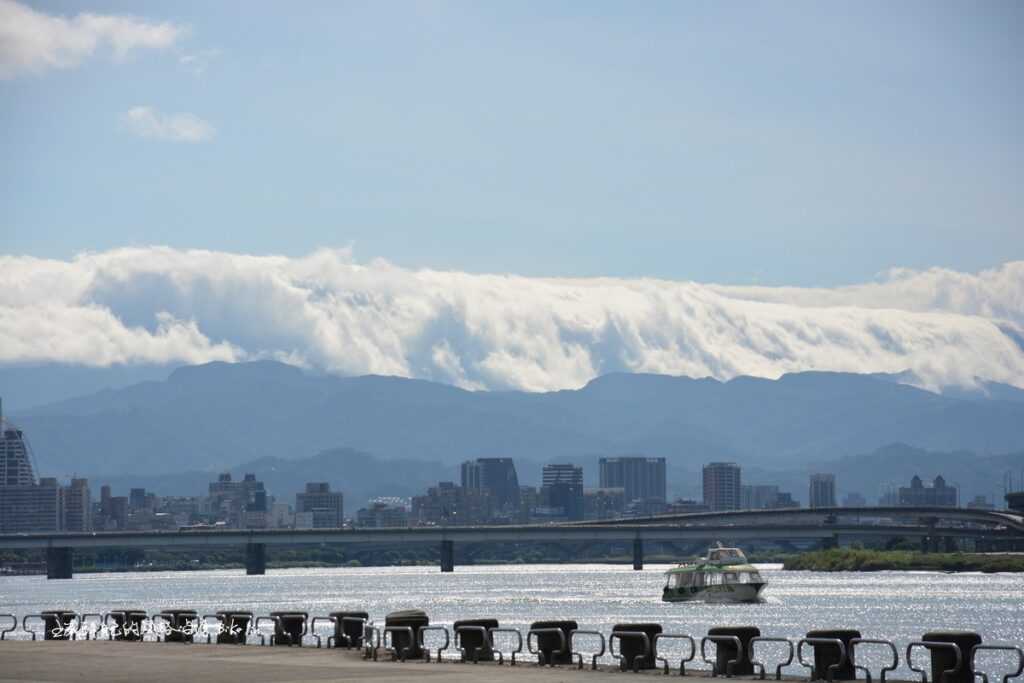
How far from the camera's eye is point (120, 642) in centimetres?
6656

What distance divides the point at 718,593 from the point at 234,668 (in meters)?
124

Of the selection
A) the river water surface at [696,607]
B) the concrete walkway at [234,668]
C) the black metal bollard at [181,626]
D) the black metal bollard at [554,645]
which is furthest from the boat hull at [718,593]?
the black metal bollard at [554,645]

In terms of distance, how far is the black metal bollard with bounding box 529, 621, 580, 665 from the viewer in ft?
169

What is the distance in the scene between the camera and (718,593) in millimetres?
171250

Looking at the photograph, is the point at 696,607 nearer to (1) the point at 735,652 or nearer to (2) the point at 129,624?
(2) the point at 129,624

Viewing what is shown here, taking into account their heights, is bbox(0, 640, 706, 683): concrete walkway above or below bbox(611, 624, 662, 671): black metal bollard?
below

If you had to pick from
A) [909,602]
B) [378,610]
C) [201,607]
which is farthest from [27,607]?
[909,602]

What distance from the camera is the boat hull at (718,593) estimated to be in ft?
556

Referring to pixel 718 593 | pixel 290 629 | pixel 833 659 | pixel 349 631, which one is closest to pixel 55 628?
pixel 290 629

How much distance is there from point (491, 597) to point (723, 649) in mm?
140024

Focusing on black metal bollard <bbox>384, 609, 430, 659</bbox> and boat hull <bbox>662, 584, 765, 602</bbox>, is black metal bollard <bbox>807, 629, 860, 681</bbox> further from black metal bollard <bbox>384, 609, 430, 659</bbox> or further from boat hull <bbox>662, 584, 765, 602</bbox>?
boat hull <bbox>662, 584, 765, 602</bbox>

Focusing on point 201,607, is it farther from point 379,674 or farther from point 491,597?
point 379,674

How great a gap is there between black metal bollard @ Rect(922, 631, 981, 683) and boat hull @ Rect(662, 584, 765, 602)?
128m

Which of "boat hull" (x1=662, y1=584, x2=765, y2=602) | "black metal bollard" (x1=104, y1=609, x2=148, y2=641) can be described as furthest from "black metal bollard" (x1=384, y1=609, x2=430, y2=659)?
"boat hull" (x1=662, y1=584, x2=765, y2=602)
